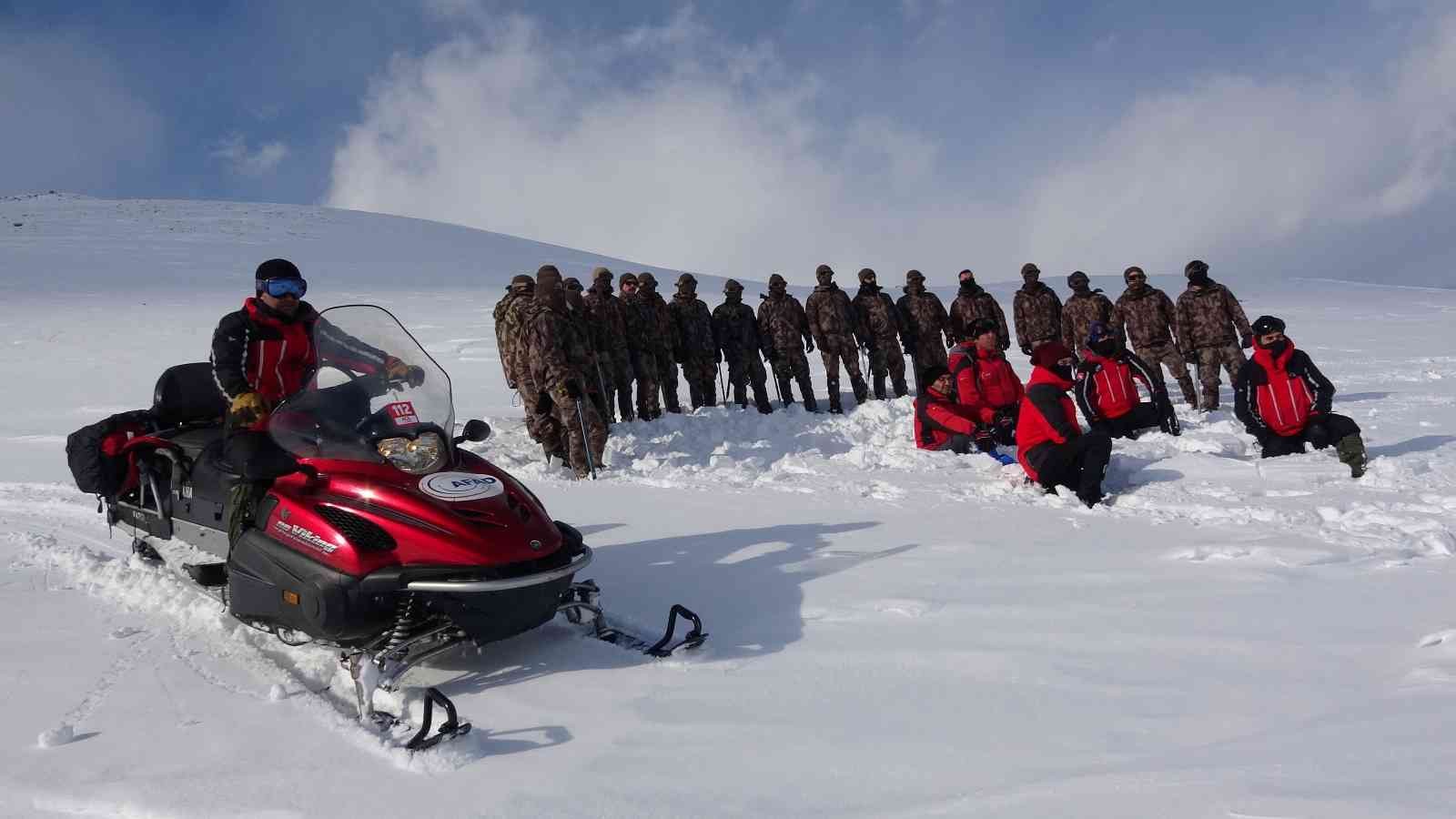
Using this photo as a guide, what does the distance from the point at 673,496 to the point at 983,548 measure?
8.49 feet

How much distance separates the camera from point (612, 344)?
1084 cm

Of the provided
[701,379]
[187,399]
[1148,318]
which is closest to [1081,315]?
[1148,318]

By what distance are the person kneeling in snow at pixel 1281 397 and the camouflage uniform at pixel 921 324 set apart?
15.5 feet

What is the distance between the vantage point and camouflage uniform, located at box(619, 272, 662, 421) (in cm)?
1113

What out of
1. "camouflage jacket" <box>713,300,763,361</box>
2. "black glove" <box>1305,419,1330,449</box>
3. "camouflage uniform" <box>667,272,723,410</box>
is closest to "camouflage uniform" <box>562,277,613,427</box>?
"camouflage uniform" <box>667,272,723,410</box>

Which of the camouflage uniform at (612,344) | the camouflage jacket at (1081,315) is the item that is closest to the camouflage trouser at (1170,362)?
the camouflage jacket at (1081,315)

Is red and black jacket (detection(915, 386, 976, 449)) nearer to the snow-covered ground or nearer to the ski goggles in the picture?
the snow-covered ground

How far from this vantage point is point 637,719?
10.8 feet

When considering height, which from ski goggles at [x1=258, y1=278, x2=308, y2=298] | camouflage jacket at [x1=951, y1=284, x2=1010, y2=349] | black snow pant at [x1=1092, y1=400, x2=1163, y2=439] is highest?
camouflage jacket at [x1=951, y1=284, x2=1010, y2=349]

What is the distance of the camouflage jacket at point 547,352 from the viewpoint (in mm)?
8445

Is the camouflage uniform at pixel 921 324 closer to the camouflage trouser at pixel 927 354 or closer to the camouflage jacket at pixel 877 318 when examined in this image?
the camouflage trouser at pixel 927 354

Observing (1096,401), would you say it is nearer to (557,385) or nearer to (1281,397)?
(1281,397)

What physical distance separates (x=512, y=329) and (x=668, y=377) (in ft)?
10.1

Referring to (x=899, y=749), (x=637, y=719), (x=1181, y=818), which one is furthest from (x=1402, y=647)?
(x=637, y=719)
